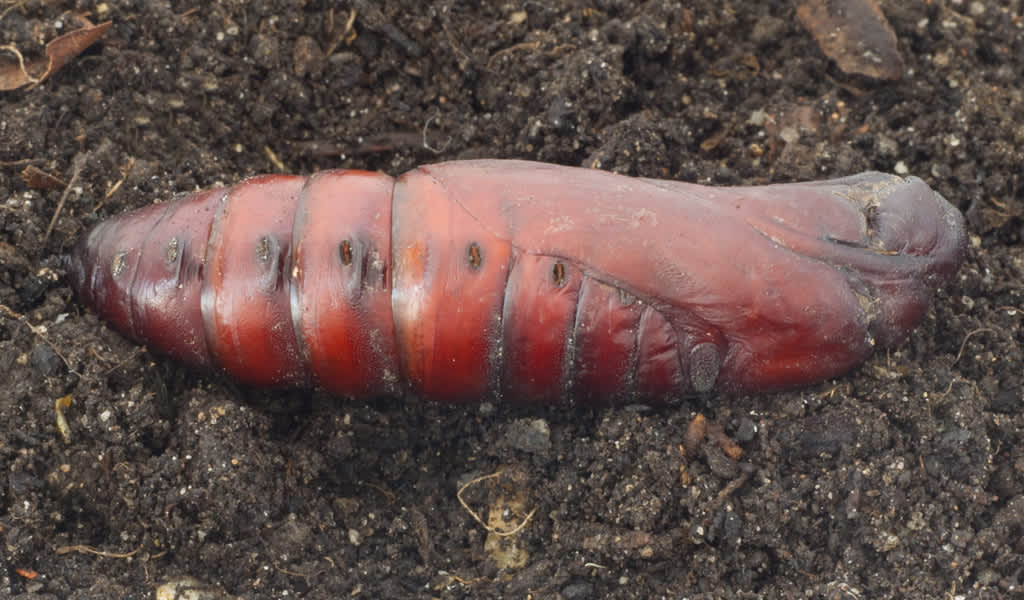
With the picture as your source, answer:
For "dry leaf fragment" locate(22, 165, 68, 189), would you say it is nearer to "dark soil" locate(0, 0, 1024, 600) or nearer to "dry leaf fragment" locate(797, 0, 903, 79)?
"dark soil" locate(0, 0, 1024, 600)

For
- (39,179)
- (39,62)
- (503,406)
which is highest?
(39,62)

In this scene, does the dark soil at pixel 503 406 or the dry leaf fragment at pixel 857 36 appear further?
the dry leaf fragment at pixel 857 36

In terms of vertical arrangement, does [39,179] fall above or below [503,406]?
above

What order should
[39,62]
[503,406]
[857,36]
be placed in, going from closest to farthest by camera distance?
[503,406] < [39,62] < [857,36]

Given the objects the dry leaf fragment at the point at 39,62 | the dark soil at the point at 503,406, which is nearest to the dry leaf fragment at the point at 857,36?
the dark soil at the point at 503,406

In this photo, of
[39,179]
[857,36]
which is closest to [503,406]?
[39,179]

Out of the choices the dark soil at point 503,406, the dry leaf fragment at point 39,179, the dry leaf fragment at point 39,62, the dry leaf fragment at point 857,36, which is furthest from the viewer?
the dry leaf fragment at point 857,36

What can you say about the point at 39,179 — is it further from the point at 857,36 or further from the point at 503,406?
the point at 857,36

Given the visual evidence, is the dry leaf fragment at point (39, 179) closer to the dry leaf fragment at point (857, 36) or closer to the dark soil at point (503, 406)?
the dark soil at point (503, 406)
